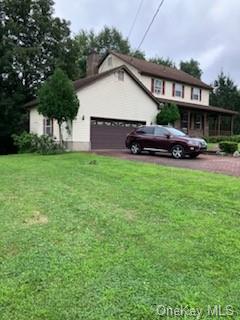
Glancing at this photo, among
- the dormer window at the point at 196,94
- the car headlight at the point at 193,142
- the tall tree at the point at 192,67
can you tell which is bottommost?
the car headlight at the point at 193,142

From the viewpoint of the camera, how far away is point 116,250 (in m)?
5.37

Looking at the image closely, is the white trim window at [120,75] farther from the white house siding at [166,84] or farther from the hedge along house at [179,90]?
the white house siding at [166,84]

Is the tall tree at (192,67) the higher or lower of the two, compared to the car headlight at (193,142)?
higher

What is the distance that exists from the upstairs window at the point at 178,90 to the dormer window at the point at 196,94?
1.55 metres

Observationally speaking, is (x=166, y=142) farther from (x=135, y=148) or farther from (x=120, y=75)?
(x=120, y=75)

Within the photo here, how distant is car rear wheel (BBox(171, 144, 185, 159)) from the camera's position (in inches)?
776

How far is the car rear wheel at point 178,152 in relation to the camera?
19703 millimetres

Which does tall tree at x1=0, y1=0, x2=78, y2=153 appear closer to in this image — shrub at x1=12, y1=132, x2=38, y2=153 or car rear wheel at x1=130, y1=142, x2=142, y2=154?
shrub at x1=12, y1=132, x2=38, y2=153

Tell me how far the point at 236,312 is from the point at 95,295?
1.35 meters

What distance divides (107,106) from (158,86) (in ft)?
31.7

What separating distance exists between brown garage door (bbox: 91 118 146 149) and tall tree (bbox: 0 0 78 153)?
25.4 feet

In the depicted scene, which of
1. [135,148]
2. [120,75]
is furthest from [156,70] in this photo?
[135,148]

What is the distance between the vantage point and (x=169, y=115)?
1171 inches

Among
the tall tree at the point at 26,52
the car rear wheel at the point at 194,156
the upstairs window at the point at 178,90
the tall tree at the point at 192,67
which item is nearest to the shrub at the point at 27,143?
the tall tree at the point at 26,52
